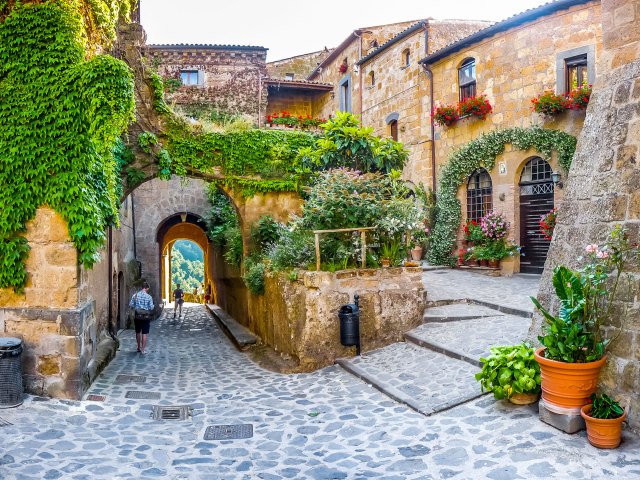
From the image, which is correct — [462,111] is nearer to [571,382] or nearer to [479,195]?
[479,195]

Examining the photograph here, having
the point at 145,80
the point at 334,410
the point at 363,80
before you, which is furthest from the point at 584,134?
the point at 363,80

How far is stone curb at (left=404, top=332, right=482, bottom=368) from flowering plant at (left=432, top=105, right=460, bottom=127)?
9.59 metres

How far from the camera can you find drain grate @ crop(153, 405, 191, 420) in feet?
22.7

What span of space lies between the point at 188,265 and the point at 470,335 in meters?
57.0

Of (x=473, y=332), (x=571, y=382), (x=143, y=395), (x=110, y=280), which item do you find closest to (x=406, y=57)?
(x=110, y=280)

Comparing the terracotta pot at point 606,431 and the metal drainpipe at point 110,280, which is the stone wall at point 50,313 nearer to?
the metal drainpipe at point 110,280

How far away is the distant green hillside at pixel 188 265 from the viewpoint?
189ft

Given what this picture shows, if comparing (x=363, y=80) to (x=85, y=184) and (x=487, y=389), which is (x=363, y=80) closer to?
(x=85, y=184)

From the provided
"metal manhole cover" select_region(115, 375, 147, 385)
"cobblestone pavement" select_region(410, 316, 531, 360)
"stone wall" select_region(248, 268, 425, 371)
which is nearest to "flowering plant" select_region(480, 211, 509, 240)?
"stone wall" select_region(248, 268, 425, 371)

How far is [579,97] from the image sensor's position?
1266 centimetres

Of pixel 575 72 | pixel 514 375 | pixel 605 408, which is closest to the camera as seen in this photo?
pixel 605 408

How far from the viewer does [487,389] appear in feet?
19.3

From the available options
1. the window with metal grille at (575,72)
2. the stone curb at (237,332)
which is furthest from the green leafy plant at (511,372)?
the window with metal grille at (575,72)

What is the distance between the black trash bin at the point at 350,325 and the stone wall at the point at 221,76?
15.2 m
